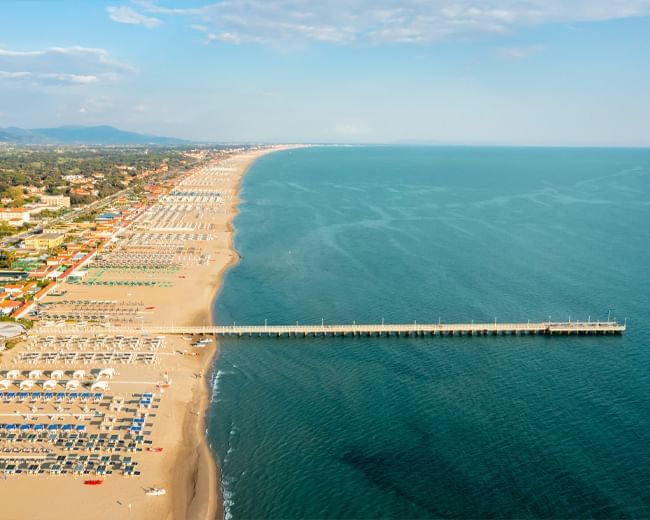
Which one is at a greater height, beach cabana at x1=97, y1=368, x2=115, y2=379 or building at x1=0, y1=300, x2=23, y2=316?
building at x1=0, y1=300, x2=23, y2=316

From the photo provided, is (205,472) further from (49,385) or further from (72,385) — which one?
(49,385)

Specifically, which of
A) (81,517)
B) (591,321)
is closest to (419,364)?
(591,321)

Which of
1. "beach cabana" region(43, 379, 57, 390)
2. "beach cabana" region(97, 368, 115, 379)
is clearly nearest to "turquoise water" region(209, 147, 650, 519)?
"beach cabana" region(97, 368, 115, 379)

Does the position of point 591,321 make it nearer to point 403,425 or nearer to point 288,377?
point 403,425

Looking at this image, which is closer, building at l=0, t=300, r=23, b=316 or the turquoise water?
the turquoise water

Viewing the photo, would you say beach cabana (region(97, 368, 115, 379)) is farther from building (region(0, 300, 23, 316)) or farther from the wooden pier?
building (region(0, 300, 23, 316))

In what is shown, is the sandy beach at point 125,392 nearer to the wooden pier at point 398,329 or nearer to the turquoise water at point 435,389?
the wooden pier at point 398,329
